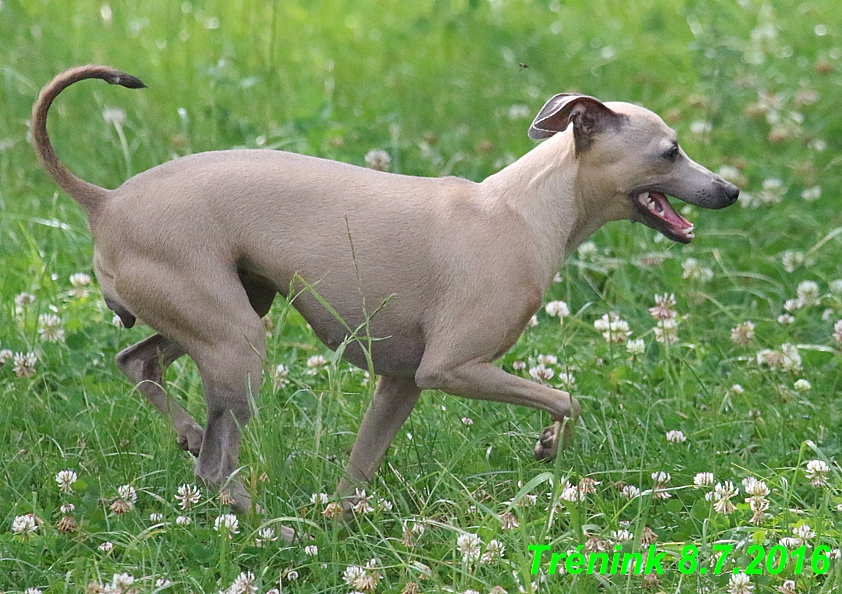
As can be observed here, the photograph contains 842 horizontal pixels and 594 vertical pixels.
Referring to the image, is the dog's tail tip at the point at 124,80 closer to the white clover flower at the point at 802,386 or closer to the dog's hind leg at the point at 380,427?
the dog's hind leg at the point at 380,427

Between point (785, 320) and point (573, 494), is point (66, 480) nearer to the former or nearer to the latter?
point (573, 494)

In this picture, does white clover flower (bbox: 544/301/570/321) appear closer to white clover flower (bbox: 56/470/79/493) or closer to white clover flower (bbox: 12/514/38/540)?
white clover flower (bbox: 56/470/79/493)

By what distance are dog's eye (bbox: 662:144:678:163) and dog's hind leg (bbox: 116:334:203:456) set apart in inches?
63.0

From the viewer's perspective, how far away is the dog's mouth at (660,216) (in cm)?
368

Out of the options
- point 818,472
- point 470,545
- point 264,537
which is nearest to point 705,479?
point 818,472

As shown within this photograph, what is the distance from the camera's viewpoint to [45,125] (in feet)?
11.7

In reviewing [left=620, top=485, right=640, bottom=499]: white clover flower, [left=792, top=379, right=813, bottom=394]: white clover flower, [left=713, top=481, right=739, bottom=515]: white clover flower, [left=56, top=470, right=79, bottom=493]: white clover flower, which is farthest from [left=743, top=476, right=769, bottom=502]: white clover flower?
[left=56, top=470, right=79, bottom=493]: white clover flower

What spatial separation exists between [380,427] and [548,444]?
526mm

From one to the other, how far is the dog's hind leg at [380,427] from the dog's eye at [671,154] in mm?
A: 1037

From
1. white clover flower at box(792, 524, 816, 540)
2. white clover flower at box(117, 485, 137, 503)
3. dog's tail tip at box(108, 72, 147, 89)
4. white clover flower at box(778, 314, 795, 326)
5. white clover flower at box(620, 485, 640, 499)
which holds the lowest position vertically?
white clover flower at box(778, 314, 795, 326)

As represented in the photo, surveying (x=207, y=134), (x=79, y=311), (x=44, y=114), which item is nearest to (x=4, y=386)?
(x=79, y=311)

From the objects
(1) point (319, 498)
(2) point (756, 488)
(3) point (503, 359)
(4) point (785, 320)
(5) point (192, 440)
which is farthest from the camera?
(4) point (785, 320)

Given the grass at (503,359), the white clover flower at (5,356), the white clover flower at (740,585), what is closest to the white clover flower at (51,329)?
the grass at (503,359)

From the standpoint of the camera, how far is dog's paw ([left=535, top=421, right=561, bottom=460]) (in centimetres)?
379
